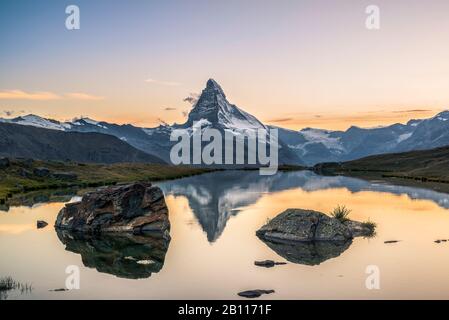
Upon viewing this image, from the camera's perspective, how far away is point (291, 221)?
54.4m

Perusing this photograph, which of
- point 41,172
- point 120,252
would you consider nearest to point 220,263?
point 120,252

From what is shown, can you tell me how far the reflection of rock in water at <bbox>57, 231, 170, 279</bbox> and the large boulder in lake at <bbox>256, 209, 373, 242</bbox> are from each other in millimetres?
10483

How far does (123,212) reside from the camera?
60.4 m

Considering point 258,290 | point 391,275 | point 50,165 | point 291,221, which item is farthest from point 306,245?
point 50,165

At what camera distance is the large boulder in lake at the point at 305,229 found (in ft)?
172

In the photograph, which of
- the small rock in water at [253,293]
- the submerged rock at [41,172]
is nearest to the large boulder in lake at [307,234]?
the small rock in water at [253,293]

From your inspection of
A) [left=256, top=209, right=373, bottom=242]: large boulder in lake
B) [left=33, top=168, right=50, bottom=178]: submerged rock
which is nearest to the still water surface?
[left=256, top=209, right=373, bottom=242]: large boulder in lake

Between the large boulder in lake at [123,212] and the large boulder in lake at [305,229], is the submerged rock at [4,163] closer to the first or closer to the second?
the large boulder in lake at [123,212]

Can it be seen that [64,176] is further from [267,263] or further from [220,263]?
[267,263]

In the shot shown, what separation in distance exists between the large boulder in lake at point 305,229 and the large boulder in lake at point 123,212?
1188 cm

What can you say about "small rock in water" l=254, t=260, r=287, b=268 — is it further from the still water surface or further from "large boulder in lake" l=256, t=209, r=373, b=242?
"large boulder in lake" l=256, t=209, r=373, b=242

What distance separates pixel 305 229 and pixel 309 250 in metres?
4.73

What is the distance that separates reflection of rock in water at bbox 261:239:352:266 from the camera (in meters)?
44.2
